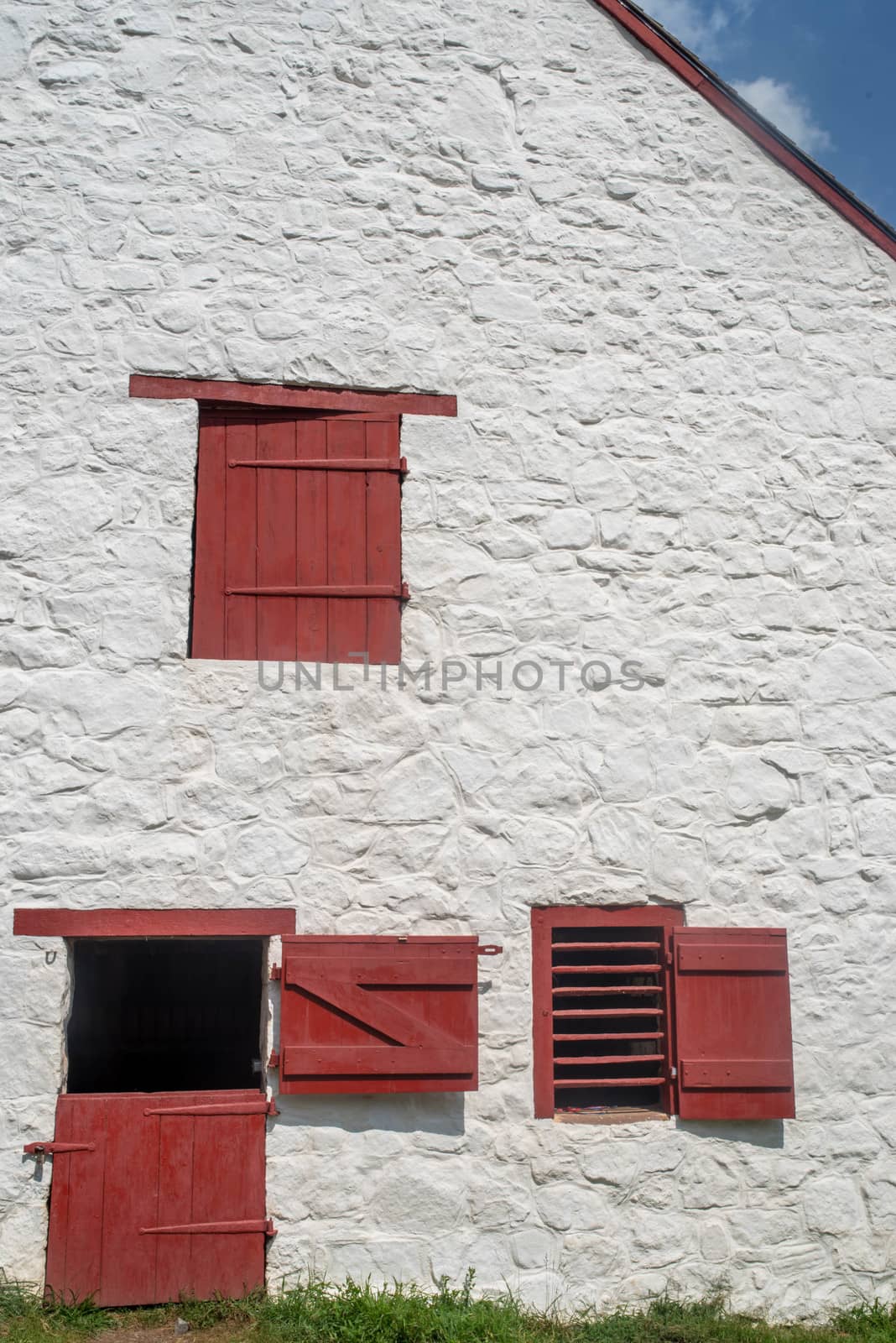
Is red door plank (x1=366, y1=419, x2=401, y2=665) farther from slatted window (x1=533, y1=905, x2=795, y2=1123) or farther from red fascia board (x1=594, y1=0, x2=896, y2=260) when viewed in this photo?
red fascia board (x1=594, y1=0, x2=896, y2=260)

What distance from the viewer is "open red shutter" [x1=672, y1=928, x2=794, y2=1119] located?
5.44 meters

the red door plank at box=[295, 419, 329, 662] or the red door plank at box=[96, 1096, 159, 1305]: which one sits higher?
the red door plank at box=[295, 419, 329, 662]

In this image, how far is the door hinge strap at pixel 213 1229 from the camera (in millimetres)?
4977

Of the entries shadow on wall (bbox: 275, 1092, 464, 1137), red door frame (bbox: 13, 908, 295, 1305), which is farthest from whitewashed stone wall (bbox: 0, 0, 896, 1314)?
red door frame (bbox: 13, 908, 295, 1305)

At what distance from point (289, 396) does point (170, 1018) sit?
6.02m

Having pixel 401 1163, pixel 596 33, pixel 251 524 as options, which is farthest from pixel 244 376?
pixel 401 1163

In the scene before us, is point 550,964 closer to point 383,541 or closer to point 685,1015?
point 685,1015

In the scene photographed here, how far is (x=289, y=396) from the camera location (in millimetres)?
5840

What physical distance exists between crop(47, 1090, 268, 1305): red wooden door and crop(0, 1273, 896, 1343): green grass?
10 centimetres

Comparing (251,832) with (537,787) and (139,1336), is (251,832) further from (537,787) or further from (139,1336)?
(139,1336)

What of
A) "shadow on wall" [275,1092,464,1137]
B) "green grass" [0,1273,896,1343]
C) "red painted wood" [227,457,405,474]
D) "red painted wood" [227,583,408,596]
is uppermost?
"red painted wood" [227,457,405,474]

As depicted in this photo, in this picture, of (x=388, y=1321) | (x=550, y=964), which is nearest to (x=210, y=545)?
(x=550, y=964)

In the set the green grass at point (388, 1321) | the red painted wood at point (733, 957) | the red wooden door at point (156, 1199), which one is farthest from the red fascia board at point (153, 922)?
the red painted wood at point (733, 957)

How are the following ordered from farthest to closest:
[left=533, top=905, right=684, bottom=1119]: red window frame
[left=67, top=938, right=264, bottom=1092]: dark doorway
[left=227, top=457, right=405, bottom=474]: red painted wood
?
1. [left=67, top=938, right=264, bottom=1092]: dark doorway
2. [left=227, top=457, right=405, bottom=474]: red painted wood
3. [left=533, top=905, right=684, bottom=1119]: red window frame
